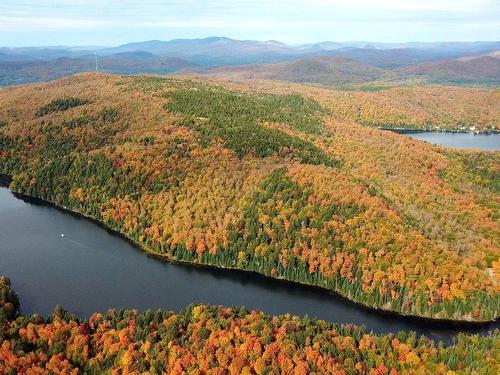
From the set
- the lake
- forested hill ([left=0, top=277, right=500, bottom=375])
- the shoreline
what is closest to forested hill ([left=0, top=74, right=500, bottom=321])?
the shoreline

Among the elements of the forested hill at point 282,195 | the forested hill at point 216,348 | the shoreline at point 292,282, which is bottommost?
the shoreline at point 292,282

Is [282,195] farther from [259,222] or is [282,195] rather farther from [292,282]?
[292,282]

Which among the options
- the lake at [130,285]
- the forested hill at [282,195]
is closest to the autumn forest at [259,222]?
the forested hill at [282,195]

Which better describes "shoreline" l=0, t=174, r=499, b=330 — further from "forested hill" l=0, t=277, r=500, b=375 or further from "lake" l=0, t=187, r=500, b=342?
"forested hill" l=0, t=277, r=500, b=375

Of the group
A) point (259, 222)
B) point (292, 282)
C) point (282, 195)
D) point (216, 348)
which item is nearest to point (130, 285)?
point (259, 222)

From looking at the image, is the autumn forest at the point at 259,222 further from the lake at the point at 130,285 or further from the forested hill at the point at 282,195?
the lake at the point at 130,285

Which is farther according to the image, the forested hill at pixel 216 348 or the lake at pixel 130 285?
the lake at pixel 130 285

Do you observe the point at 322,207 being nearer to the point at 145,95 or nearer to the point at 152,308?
the point at 152,308
